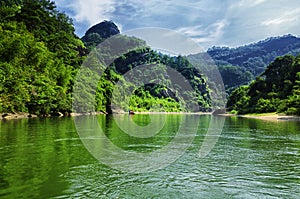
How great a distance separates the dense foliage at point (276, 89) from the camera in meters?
83.2

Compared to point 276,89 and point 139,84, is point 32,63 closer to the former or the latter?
point 276,89

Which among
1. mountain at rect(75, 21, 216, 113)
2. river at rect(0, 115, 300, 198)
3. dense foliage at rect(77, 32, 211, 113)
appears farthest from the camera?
mountain at rect(75, 21, 216, 113)

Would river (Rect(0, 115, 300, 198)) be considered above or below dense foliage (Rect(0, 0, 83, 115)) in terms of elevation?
below

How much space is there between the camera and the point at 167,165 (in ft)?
47.4

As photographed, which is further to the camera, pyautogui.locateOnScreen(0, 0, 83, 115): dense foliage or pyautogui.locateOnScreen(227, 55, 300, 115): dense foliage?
pyautogui.locateOnScreen(227, 55, 300, 115): dense foliage

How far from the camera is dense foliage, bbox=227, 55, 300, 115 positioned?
3275 inches

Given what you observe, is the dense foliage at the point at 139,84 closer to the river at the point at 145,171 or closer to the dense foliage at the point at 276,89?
the dense foliage at the point at 276,89

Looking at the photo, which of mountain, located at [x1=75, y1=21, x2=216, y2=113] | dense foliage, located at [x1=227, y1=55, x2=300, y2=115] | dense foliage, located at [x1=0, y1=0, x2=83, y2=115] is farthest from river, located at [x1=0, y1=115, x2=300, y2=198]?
mountain, located at [x1=75, y1=21, x2=216, y2=113]

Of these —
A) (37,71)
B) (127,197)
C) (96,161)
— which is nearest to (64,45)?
(37,71)

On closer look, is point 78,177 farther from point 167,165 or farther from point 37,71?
point 37,71

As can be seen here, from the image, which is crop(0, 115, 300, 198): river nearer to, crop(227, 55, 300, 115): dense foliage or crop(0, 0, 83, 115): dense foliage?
crop(0, 0, 83, 115): dense foliage

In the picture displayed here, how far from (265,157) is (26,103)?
49.4 metres

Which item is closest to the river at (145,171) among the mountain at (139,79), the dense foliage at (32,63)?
the dense foliage at (32,63)

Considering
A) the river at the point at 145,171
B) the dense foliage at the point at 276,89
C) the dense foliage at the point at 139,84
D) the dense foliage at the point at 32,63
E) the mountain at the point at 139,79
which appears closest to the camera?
the river at the point at 145,171
